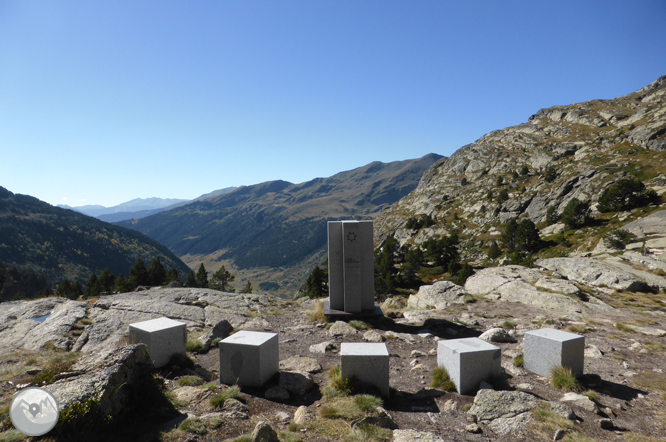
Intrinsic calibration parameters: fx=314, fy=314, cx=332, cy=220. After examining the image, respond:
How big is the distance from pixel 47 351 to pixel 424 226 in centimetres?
10382

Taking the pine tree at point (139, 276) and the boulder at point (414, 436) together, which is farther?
the pine tree at point (139, 276)

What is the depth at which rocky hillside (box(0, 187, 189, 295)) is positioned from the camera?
13700cm

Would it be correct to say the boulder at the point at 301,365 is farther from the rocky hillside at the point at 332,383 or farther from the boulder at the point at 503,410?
the boulder at the point at 503,410

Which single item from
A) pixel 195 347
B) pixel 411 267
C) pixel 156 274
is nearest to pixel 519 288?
pixel 195 347

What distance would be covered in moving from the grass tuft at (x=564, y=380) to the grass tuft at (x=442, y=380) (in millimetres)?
2436

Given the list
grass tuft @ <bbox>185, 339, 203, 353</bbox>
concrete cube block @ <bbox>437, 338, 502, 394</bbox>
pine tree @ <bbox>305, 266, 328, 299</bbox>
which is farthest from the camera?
pine tree @ <bbox>305, 266, 328, 299</bbox>

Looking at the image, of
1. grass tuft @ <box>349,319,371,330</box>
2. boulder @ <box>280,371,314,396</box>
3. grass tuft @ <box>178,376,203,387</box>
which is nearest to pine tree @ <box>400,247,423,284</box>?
grass tuft @ <box>349,319,371,330</box>

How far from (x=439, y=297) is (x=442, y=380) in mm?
12565

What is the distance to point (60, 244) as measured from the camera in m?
158

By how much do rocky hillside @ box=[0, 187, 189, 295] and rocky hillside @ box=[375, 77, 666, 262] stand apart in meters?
137

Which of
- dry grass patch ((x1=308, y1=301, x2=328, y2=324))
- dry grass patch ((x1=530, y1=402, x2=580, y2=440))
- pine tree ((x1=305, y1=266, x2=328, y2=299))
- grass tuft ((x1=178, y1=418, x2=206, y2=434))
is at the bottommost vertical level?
pine tree ((x1=305, y1=266, x2=328, y2=299))

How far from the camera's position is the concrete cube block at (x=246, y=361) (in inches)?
297

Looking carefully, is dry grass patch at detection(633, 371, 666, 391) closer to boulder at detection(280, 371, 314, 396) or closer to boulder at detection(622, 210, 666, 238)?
boulder at detection(280, 371, 314, 396)

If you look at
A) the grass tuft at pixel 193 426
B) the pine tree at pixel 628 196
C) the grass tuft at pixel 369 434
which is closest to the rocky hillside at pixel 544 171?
the pine tree at pixel 628 196
